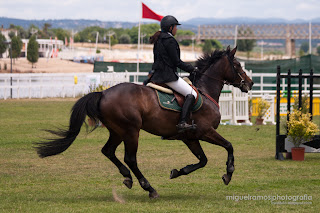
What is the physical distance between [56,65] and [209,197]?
324 ft

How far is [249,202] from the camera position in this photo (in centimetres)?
827

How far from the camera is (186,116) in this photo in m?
8.87

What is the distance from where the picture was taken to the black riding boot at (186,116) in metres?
8.80

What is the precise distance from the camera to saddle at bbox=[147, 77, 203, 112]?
886 cm

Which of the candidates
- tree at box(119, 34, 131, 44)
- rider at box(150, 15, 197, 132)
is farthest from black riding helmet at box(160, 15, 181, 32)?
tree at box(119, 34, 131, 44)

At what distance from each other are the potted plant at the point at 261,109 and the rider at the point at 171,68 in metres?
12.6

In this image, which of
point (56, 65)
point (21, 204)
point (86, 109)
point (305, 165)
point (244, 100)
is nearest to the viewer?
point (21, 204)

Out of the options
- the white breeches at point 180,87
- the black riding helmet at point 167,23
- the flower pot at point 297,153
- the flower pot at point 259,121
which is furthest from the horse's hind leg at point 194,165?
the flower pot at point 259,121

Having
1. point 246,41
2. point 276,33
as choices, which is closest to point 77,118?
point 246,41

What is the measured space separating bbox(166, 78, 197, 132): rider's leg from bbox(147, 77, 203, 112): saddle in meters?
0.08

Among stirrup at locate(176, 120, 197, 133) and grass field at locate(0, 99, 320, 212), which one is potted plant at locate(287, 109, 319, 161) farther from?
stirrup at locate(176, 120, 197, 133)

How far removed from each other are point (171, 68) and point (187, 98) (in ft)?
1.75

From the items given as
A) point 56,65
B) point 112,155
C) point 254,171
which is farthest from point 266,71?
point 56,65

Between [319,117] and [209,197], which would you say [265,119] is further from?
[209,197]
